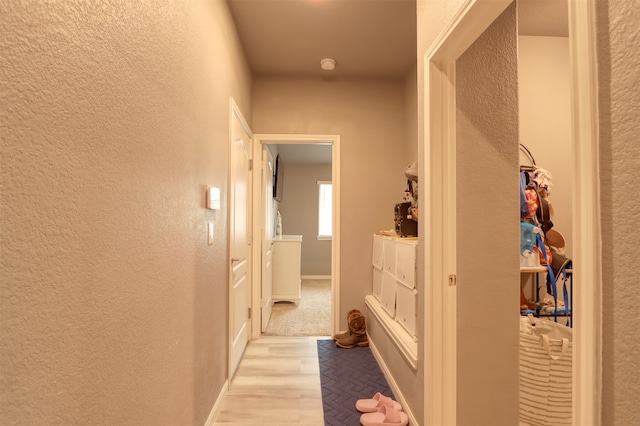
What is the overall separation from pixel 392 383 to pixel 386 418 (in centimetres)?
38

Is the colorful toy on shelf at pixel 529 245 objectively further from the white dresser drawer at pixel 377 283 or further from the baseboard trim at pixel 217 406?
the baseboard trim at pixel 217 406

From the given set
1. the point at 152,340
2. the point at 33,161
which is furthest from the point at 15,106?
the point at 152,340

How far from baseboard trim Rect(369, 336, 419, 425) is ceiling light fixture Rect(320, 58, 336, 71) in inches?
99.0

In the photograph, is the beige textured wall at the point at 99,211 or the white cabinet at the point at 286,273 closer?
the beige textured wall at the point at 99,211

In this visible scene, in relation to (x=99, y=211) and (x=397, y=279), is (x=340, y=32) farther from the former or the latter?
(x=99, y=211)

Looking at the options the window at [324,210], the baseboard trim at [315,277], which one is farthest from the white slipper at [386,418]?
the window at [324,210]

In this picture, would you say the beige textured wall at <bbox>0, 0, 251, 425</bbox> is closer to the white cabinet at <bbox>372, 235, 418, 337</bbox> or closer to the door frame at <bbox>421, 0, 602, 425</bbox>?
the door frame at <bbox>421, 0, 602, 425</bbox>

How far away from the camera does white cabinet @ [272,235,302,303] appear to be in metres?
4.50

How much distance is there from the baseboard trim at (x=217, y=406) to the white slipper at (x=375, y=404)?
847 mm

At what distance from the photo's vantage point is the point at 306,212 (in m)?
6.94

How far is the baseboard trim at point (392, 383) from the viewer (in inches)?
73.5

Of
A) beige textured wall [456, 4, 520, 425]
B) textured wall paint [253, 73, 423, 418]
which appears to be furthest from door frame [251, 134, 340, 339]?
beige textured wall [456, 4, 520, 425]

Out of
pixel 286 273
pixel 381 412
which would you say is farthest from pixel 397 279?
pixel 286 273

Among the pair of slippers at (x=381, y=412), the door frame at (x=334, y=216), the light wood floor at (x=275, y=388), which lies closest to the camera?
the pair of slippers at (x=381, y=412)
